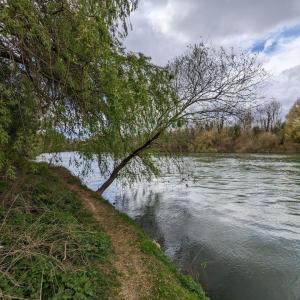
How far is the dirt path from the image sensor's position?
15.9ft

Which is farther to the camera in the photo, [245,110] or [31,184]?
[245,110]

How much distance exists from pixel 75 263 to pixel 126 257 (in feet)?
4.28

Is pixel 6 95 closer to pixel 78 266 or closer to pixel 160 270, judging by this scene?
pixel 78 266

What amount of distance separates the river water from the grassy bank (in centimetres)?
184

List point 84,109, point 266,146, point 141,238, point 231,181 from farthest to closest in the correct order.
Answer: point 266,146 < point 231,181 < point 141,238 < point 84,109

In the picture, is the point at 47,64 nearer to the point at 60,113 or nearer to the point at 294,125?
the point at 60,113

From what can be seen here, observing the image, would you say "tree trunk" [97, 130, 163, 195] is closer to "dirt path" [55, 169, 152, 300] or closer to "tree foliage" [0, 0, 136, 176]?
"dirt path" [55, 169, 152, 300]

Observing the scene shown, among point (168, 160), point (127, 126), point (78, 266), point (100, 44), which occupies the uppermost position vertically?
point (100, 44)

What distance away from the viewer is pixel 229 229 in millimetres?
11055

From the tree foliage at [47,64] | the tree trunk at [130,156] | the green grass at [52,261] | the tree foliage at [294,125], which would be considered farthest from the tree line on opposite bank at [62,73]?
the tree foliage at [294,125]

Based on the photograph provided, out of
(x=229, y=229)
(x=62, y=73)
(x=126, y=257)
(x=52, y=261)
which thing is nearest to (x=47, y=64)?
(x=62, y=73)

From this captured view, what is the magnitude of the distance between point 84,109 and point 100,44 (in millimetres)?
1229

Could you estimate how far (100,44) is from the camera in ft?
16.1

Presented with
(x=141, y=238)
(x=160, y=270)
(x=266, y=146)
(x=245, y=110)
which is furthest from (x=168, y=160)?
(x=266, y=146)
